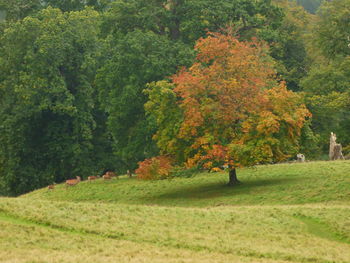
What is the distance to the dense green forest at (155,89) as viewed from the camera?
1617 inches

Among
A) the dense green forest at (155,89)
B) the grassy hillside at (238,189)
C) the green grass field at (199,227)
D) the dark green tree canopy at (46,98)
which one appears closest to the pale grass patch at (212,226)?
the green grass field at (199,227)

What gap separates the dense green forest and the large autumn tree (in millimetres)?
68

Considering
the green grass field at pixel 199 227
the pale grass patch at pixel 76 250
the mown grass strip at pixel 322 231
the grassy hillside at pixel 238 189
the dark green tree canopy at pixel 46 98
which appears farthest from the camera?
the dark green tree canopy at pixel 46 98

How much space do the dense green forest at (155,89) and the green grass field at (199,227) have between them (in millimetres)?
2933

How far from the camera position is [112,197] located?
4516cm

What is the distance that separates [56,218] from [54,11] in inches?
1391

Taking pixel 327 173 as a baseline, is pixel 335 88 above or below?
above

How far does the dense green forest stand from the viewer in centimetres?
4106

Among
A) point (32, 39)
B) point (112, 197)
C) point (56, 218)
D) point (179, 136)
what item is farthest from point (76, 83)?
point (56, 218)

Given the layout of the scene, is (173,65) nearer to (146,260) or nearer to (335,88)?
(335,88)

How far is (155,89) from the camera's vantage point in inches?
1705

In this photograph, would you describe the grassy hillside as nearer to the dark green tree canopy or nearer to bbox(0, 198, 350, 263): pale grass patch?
bbox(0, 198, 350, 263): pale grass patch

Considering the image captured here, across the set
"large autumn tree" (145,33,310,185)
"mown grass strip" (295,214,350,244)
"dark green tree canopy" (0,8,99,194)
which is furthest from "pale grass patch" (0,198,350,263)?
"dark green tree canopy" (0,8,99,194)

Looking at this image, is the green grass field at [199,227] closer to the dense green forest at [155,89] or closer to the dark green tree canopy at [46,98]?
the dense green forest at [155,89]
